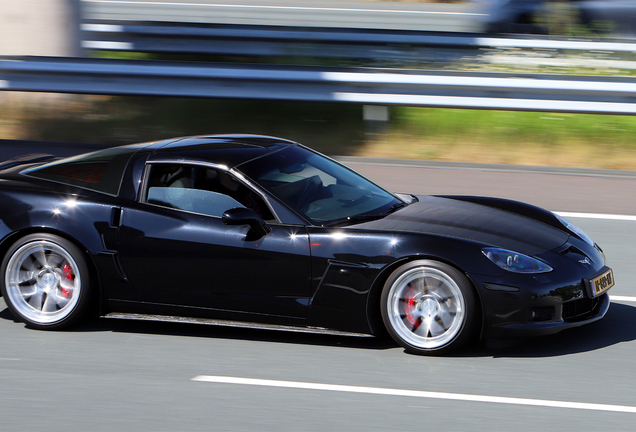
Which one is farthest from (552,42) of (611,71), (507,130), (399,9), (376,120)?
(399,9)

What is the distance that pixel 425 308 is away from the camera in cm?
488

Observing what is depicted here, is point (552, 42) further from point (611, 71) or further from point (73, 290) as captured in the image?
point (73, 290)

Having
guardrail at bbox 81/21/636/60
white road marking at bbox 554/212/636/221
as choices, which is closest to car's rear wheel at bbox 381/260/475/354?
white road marking at bbox 554/212/636/221

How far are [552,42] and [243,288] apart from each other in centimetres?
886

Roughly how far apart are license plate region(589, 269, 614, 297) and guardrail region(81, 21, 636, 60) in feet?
24.4

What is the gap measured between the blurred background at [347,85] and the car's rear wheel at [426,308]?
551 cm

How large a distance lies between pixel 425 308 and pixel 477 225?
0.68 m

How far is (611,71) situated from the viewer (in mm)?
11977

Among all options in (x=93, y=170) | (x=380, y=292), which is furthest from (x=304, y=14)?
(x=380, y=292)

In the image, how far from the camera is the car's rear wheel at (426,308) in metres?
4.81

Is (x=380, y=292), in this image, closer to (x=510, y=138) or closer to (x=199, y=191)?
(x=199, y=191)

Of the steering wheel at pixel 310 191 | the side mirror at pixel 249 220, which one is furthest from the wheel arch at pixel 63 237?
the steering wheel at pixel 310 191

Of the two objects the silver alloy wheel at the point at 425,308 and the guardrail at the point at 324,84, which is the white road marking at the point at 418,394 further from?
the guardrail at the point at 324,84

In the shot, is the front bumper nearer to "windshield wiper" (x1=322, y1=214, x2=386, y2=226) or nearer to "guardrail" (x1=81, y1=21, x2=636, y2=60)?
"windshield wiper" (x1=322, y1=214, x2=386, y2=226)
